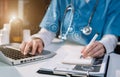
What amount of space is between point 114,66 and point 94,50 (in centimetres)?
11

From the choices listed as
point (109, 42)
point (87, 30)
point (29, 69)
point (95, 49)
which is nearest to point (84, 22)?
point (87, 30)

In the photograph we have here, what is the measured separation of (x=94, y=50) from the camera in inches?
42.3

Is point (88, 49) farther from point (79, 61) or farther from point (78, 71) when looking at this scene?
point (78, 71)

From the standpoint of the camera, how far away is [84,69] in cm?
88

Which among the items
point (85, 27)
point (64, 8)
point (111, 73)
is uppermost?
point (64, 8)

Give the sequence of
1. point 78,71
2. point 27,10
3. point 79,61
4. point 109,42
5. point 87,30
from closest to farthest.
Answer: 1. point 78,71
2. point 79,61
3. point 109,42
4. point 87,30
5. point 27,10

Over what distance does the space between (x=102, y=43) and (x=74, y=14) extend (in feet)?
0.95

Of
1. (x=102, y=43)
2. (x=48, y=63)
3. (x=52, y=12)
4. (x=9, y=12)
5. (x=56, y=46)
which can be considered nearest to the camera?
(x=48, y=63)

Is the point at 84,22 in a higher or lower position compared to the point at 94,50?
higher

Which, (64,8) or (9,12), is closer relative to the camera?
(64,8)

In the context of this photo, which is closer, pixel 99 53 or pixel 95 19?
pixel 99 53

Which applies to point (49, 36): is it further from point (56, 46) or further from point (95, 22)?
point (95, 22)

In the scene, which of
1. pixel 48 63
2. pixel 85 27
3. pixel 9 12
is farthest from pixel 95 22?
pixel 9 12

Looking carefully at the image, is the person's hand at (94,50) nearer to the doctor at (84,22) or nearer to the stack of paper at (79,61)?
the stack of paper at (79,61)
